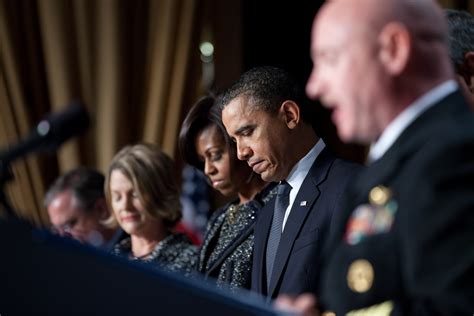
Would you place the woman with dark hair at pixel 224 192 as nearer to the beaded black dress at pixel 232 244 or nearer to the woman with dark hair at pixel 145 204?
the beaded black dress at pixel 232 244

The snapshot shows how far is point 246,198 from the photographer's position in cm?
357

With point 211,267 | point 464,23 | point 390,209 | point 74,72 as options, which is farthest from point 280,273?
point 74,72

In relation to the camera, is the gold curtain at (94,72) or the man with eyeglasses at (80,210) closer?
the man with eyeglasses at (80,210)

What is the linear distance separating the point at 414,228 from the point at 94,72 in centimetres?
405

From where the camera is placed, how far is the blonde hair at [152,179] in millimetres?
3850

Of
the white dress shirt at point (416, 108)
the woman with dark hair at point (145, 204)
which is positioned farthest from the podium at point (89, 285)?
the woman with dark hair at point (145, 204)

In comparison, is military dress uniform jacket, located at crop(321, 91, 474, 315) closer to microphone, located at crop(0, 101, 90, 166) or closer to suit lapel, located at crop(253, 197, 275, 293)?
microphone, located at crop(0, 101, 90, 166)

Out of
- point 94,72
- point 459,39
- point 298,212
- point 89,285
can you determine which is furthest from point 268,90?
point 94,72

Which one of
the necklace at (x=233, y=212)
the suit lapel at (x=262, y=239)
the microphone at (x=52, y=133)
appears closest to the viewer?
the microphone at (x=52, y=133)

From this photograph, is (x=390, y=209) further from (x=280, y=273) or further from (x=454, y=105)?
(x=280, y=273)

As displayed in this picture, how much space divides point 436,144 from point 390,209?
14cm

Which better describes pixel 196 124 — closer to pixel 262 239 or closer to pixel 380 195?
pixel 262 239

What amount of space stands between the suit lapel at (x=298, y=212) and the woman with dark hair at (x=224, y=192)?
0.28 metres

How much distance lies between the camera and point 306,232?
9.65ft
